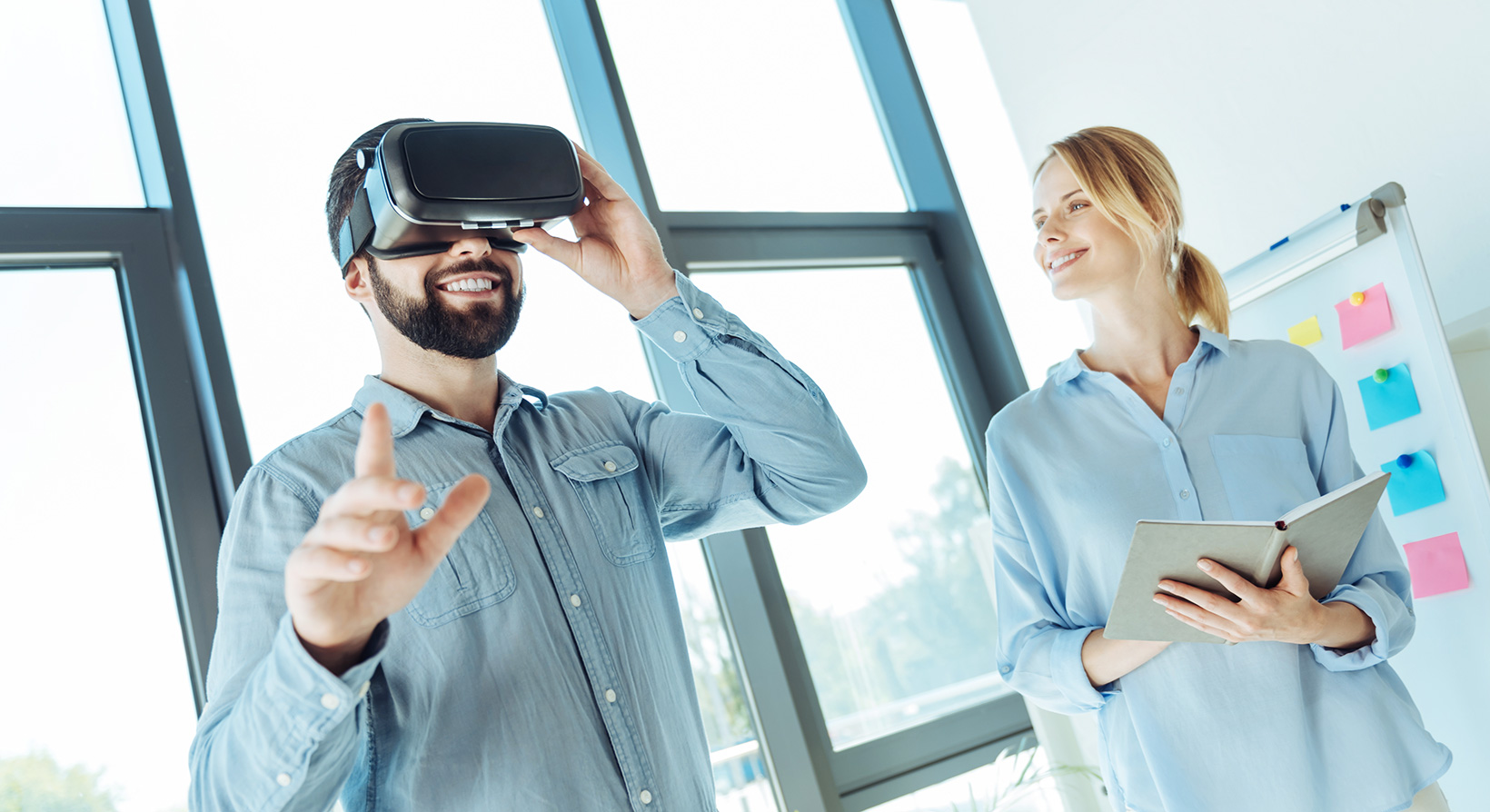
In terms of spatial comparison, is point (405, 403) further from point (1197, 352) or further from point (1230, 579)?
point (1197, 352)

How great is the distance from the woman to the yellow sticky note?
1.40 ft

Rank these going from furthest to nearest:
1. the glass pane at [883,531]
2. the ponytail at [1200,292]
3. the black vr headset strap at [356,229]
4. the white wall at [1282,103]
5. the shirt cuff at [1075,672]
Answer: the glass pane at [883,531]
the white wall at [1282,103]
the ponytail at [1200,292]
the shirt cuff at [1075,672]
the black vr headset strap at [356,229]

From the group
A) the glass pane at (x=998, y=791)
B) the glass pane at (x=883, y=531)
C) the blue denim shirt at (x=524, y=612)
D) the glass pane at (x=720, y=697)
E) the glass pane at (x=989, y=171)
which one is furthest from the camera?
the glass pane at (x=989, y=171)

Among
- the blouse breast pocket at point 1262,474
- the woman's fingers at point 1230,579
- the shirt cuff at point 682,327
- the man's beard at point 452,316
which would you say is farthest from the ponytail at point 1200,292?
the man's beard at point 452,316

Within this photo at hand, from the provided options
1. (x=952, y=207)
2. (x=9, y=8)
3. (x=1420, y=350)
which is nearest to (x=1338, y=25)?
(x=1420, y=350)

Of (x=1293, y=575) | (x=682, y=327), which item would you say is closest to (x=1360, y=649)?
(x=1293, y=575)

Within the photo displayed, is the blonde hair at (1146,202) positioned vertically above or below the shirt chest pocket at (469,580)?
above

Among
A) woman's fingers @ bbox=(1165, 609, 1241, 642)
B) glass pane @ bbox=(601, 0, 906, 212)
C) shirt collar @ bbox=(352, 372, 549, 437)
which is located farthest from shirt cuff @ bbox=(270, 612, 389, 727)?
glass pane @ bbox=(601, 0, 906, 212)

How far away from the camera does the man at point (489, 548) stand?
31.9 inches

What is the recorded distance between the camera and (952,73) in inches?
127

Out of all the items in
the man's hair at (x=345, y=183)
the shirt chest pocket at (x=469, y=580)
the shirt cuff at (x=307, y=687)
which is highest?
the man's hair at (x=345, y=183)

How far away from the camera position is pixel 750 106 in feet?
9.61

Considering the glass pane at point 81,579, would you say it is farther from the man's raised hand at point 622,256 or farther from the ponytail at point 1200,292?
the ponytail at point 1200,292

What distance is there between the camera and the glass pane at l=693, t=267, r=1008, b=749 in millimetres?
2477
